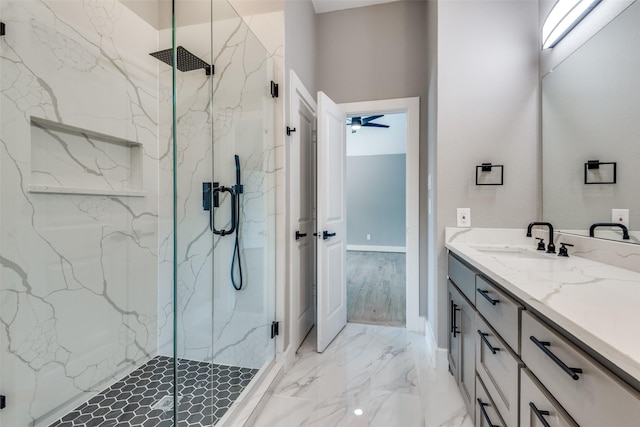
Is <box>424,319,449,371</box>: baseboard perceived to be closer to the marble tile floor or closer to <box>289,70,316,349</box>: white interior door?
the marble tile floor

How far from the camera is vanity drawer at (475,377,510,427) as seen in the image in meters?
1.14

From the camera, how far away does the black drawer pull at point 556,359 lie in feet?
2.15

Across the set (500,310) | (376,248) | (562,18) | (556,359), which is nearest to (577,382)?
(556,359)

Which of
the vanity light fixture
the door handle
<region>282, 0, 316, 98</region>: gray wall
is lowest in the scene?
the door handle

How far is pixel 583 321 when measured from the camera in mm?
633

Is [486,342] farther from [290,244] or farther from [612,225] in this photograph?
[290,244]

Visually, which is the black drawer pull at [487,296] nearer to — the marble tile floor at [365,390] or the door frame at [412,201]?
the marble tile floor at [365,390]

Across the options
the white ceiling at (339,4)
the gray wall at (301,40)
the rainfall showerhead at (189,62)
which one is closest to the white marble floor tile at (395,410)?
the gray wall at (301,40)

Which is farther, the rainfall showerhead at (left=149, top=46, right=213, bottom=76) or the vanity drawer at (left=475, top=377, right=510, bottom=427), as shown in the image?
the rainfall showerhead at (left=149, top=46, right=213, bottom=76)

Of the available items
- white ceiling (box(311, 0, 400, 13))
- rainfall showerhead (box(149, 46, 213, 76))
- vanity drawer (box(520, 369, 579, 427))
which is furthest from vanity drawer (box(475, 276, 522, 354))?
white ceiling (box(311, 0, 400, 13))

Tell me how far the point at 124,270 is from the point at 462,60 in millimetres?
2733

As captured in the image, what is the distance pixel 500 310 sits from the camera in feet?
3.61

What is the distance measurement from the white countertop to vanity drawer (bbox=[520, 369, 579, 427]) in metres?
0.23

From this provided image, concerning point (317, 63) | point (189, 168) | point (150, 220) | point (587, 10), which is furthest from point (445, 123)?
point (150, 220)
